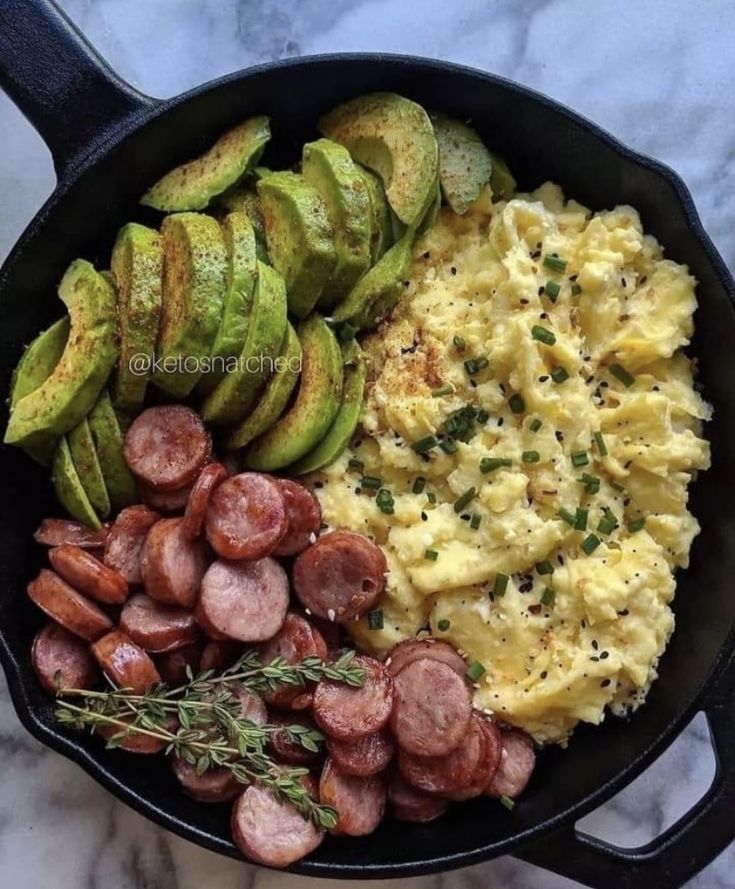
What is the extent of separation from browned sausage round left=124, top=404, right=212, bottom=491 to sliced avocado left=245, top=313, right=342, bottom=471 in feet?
0.59

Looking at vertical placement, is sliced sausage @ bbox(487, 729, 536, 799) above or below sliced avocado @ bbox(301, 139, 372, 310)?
below

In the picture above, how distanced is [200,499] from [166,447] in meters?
0.19

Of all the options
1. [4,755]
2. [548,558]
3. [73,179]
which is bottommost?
[4,755]

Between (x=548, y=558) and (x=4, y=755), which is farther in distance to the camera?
(x=4, y=755)

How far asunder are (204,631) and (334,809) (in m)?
0.60

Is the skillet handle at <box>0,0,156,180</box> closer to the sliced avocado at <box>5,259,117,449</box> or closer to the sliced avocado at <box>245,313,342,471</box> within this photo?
the sliced avocado at <box>5,259,117,449</box>

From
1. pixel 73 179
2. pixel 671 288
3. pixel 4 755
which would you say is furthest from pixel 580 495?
pixel 4 755

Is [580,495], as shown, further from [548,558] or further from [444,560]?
[444,560]

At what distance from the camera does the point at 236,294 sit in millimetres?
2758

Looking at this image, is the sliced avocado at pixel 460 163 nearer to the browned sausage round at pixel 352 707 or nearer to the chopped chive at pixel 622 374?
the chopped chive at pixel 622 374

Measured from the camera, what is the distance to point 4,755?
A: 3.30 m

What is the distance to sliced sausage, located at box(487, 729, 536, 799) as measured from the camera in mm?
3008

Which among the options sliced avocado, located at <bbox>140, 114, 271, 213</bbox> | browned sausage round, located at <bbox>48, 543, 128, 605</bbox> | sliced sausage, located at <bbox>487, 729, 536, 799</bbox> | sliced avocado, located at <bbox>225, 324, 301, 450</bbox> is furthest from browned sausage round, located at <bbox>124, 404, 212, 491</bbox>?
sliced sausage, located at <bbox>487, 729, 536, 799</bbox>

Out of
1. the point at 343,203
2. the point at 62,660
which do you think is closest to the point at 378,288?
the point at 343,203
